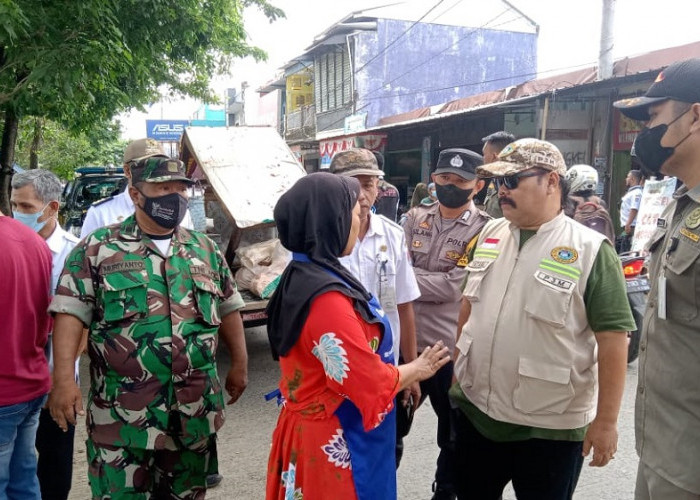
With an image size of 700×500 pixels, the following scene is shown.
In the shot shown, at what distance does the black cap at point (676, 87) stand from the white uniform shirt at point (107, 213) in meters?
3.10

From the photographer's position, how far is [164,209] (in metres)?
2.51

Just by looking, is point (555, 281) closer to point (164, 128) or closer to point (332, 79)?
point (332, 79)

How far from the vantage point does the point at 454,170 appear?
3170 mm

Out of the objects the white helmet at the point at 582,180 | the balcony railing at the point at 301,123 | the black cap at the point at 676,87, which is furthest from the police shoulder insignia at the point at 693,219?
the balcony railing at the point at 301,123

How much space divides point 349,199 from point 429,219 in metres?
1.46

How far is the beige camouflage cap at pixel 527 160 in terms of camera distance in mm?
2213

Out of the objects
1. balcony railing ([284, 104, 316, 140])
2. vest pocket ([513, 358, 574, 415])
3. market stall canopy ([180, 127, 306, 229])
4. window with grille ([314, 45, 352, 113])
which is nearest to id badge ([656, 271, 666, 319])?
vest pocket ([513, 358, 574, 415])

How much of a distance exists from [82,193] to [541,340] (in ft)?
41.6

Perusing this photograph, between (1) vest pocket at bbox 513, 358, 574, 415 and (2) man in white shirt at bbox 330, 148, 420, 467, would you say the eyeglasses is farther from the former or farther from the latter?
(2) man in white shirt at bbox 330, 148, 420, 467

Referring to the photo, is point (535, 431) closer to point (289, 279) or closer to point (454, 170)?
point (289, 279)

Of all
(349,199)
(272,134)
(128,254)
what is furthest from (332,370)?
(272,134)

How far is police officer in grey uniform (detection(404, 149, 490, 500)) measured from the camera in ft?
10.2

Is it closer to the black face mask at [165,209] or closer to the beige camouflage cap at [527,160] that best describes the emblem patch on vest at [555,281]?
the beige camouflage cap at [527,160]

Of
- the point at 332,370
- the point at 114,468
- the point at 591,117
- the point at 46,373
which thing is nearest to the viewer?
the point at 332,370
